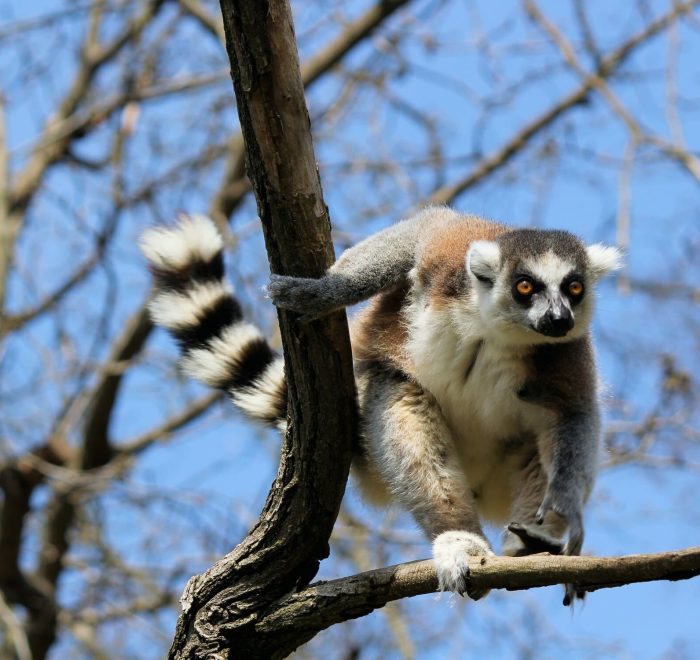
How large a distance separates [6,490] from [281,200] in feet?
18.8

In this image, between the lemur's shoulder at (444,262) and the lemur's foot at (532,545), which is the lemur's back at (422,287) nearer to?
the lemur's shoulder at (444,262)

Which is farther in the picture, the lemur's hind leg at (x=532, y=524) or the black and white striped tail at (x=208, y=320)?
the black and white striped tail at (x=208, y=320)

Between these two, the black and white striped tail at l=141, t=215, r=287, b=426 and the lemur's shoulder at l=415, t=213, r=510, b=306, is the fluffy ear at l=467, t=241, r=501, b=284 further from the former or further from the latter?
the black and white striped tail at l=141, t=215, r=287, b=426

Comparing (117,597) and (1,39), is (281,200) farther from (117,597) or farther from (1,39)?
(1,39)

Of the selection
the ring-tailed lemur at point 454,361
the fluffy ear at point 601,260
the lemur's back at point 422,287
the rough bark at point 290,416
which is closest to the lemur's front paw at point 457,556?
the ring-tailed lemur at point 454,361

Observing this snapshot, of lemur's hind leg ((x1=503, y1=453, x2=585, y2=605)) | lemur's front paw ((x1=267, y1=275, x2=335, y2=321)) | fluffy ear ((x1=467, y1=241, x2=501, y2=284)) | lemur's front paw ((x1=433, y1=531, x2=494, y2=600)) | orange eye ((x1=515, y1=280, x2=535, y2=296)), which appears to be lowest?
lemur's front paw ((x1=433, y1=531, x2=494, y2=600))

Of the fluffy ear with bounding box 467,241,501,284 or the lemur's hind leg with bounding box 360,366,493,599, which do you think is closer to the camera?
the lemur's hind leg with bounding box 360,366,493,599

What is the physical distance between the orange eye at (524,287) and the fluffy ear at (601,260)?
403 millimetres

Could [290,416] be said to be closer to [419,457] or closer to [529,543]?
[419,457]

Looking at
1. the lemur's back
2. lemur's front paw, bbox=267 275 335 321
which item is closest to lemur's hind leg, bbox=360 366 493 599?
the lemur's back

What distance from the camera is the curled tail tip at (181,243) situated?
5188 millimetres

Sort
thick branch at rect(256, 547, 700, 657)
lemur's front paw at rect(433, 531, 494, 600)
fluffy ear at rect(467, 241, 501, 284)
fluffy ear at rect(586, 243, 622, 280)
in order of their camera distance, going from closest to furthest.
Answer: thick branch at rect(256, 547, 700, 657) < lemur's front paw at rect(433, 531, 494, 600) < fluffy ear at rect(467, 241, 501, 284) < fluffy ear at rect(586, 243, 622, 280)

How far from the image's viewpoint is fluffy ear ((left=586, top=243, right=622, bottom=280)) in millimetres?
5113

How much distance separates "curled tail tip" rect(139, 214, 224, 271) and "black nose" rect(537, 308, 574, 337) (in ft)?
5.79
